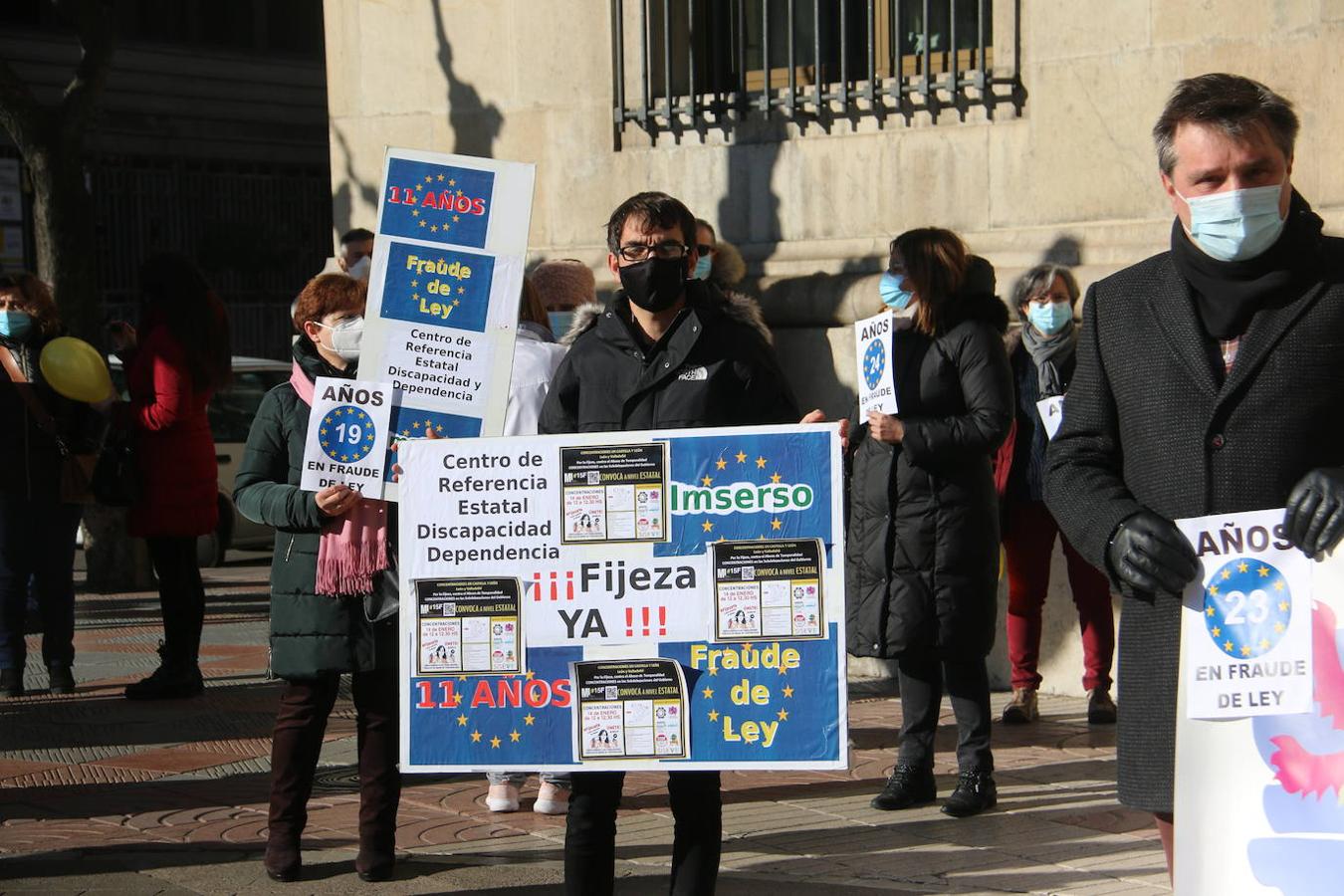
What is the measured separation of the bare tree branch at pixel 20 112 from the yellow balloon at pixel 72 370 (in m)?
4.24

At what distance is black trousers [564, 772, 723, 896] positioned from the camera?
15.5 feet

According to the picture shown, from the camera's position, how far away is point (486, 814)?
685 centimetres

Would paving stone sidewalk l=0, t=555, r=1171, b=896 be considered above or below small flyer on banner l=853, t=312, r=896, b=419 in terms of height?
below

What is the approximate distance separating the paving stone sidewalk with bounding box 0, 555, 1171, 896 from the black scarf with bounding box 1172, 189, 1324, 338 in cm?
262

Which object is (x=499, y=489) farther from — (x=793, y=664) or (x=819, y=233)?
(x=819, y=233)

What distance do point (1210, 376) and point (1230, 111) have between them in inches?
18.2

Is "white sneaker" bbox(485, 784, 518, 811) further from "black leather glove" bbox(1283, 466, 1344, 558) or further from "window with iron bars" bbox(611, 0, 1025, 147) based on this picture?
"window with iron bars" bbox(611, 0, 1025, 147)

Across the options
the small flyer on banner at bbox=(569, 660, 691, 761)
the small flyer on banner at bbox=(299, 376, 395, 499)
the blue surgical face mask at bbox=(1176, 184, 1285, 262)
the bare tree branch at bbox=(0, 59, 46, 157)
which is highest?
the bare tree branch at bbox=(0, 59, 46, 157)

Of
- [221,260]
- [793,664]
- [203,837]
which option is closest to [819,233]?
[203,837]

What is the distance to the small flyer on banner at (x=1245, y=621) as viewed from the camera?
3.21 m

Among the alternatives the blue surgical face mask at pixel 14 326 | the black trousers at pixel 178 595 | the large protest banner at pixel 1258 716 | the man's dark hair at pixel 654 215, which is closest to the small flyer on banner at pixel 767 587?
the man's dark hair at pixel 654 215

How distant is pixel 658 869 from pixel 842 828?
→ 80 cm

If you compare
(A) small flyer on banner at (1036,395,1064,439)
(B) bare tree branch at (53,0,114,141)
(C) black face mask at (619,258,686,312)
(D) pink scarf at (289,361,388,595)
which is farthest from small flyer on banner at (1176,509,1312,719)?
(B) bare tree branch at (53,0,114,141)

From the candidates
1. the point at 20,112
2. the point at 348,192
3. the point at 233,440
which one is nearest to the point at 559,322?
the point at 348,192
